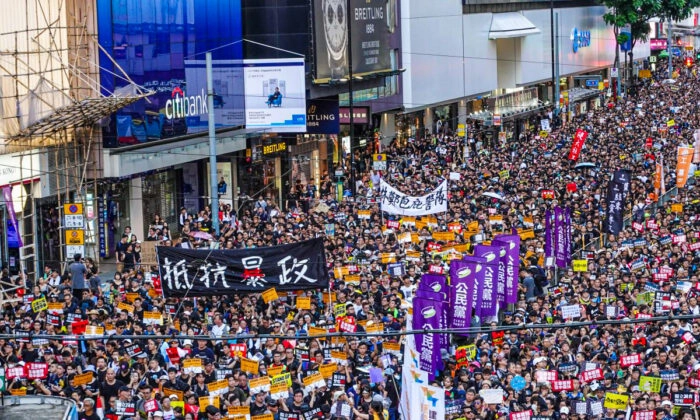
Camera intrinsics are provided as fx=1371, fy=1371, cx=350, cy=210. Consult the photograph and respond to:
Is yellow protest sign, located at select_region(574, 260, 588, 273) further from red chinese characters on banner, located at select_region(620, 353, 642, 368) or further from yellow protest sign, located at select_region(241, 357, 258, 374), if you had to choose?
yellow protest sign, located at select_region(241, 357, 258, 374)

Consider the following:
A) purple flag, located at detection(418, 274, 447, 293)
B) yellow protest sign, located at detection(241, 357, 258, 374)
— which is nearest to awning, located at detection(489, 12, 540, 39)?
purple flag, located at detection(418, 274, 447, 293)

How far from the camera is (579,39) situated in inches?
3216

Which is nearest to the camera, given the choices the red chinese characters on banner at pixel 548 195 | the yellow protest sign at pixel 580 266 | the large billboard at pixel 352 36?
the yellow protest sign at pixel 580 266

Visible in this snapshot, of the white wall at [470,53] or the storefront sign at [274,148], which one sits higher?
the white wall at [470,53]

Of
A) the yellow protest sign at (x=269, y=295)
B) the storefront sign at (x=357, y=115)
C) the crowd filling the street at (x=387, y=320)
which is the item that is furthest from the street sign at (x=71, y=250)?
the storefront sign at (x=357, y=115)

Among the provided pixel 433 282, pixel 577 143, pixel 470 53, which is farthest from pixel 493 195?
pixel 470 53

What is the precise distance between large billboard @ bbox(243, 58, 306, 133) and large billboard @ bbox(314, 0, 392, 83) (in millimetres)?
3101

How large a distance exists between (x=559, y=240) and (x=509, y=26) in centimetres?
4439

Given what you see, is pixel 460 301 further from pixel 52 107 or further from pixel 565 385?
pixel 52 107

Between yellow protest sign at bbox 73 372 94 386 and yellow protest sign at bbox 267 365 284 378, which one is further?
yellow protest sign at bbox 73 372 94 386

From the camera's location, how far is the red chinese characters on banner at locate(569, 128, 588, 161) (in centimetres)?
4362

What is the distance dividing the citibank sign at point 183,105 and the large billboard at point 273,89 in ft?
6.09

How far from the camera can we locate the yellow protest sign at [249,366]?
18406mm

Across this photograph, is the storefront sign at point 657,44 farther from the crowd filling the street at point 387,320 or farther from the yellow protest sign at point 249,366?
the yellow protest sign at point 249,366
